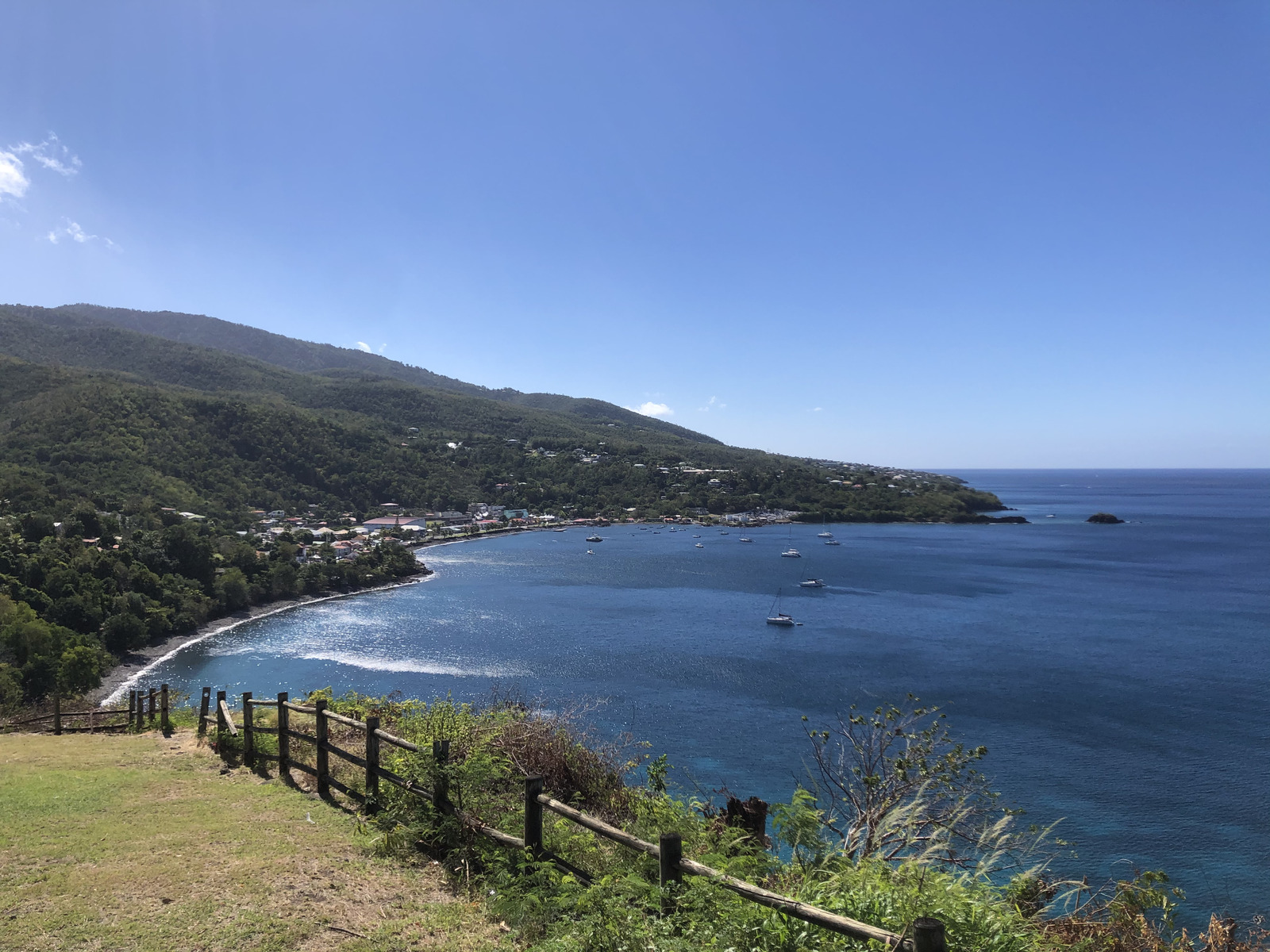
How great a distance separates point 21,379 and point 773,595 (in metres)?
95.7

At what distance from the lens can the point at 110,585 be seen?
4484cm

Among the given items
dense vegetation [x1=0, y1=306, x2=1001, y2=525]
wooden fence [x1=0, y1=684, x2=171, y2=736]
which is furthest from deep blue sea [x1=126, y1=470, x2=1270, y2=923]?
dense vegetation [x1=0, y1=306, x2=1001, y2=525]

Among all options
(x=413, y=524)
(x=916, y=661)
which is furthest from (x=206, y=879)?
(x=413, y=524)

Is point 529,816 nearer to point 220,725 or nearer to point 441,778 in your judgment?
point 441,778

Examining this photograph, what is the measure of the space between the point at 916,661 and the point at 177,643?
4546 cm

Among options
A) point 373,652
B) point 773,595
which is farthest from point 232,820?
point 773,595

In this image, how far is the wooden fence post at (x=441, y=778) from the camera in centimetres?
523

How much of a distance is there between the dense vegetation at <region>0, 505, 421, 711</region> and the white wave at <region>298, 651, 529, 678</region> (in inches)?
440

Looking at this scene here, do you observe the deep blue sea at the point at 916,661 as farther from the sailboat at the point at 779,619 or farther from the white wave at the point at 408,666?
the sailboat at the point at 779,619

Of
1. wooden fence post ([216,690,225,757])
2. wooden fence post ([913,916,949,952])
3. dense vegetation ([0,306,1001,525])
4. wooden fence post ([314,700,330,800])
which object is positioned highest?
dense vegetation ([0,306,1001,525])

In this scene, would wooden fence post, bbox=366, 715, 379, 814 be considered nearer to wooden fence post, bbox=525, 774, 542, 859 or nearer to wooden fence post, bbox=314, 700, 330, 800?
wooden fence post, bbox=314, 700, 330, 800

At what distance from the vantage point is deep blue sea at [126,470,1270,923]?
20375 mm

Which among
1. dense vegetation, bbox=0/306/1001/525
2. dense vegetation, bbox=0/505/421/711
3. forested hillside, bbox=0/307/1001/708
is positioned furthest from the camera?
dense vegetation, bbox=0/306/1001/525

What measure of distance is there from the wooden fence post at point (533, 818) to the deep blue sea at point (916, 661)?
4.89 m
